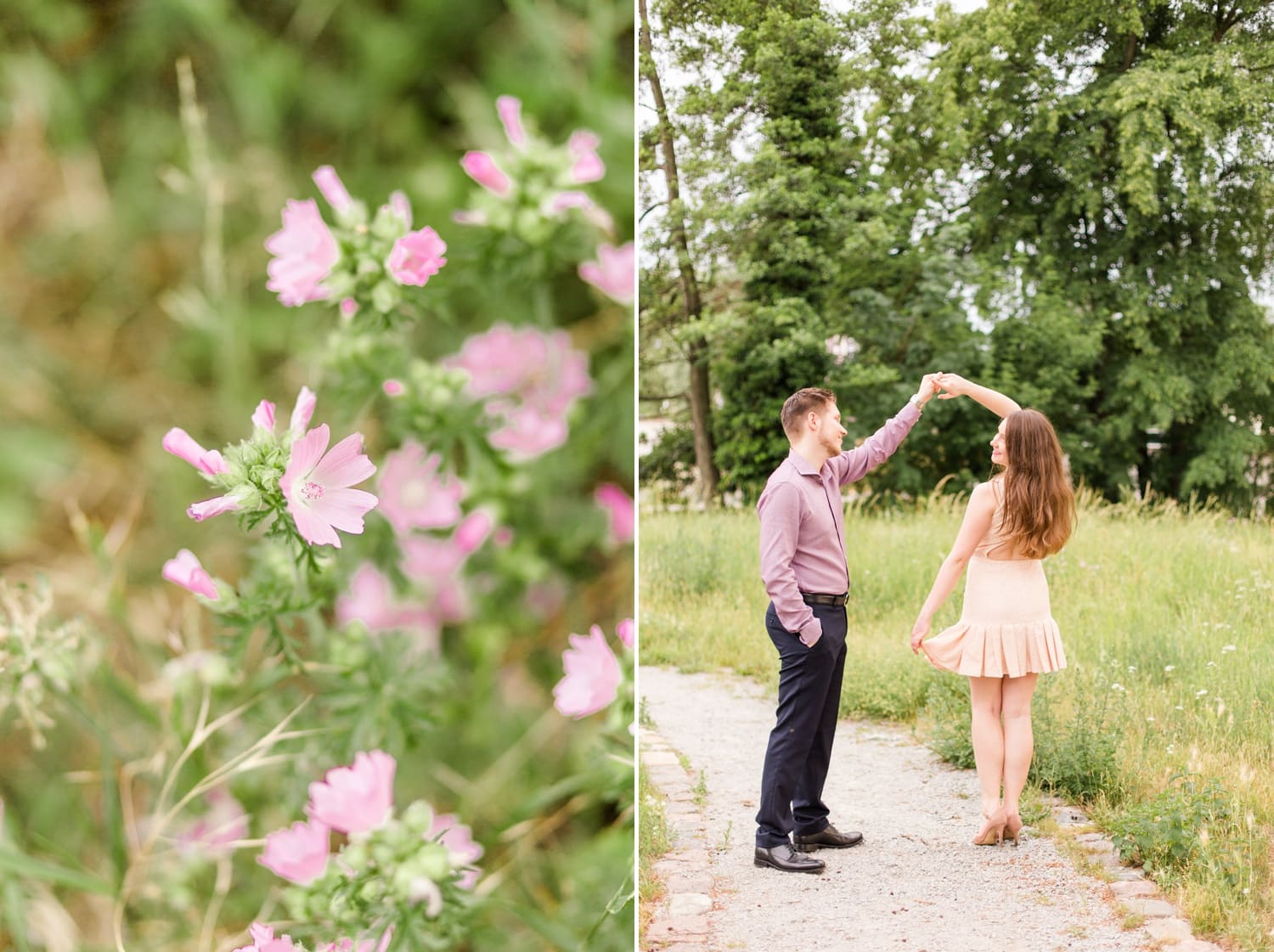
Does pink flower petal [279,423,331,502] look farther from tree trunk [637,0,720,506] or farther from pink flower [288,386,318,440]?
tree trunk [637,0,720,506]

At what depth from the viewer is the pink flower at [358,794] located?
1.93 metres

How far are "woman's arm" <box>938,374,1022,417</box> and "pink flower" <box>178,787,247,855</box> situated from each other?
63.6 inches

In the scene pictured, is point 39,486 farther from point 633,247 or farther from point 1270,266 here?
point 1270,266

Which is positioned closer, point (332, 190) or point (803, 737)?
point (332, 190)

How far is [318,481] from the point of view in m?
1.86

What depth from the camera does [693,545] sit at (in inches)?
95.3

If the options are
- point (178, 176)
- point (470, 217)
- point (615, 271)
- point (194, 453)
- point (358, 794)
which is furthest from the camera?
point (178, 176)

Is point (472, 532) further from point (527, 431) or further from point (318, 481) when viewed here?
point (318, 481)

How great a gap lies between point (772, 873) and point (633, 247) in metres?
1.31

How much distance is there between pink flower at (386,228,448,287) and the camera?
1.96 meters

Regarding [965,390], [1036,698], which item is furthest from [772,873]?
[965,390]

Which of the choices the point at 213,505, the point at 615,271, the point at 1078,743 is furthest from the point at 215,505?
the point at 1078,743

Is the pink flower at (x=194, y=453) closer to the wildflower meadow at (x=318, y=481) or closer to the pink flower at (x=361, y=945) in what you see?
the wildflower meadow at (x=318, y=481)

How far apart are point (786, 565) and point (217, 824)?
4.06 ft
